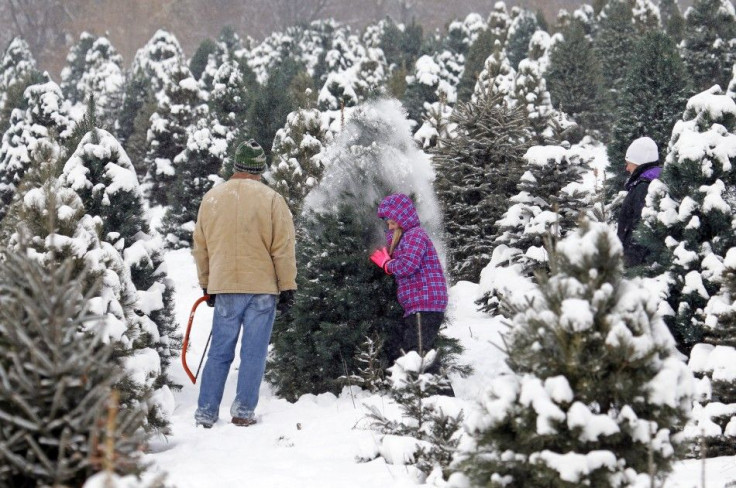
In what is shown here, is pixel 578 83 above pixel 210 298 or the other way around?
above

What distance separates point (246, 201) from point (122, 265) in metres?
0.98

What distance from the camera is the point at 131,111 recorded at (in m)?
27.0

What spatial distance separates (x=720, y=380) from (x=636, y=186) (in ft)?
9.10

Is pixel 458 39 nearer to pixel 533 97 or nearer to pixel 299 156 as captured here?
pixel 533 97

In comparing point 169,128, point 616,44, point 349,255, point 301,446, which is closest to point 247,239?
point 349,255

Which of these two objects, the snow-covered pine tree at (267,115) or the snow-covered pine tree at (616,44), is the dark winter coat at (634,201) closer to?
the snow-covered pine tree at (267,115)

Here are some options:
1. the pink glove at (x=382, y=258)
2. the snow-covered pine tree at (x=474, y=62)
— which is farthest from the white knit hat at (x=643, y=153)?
the snow-covered pine tree at (x=474, y=62)

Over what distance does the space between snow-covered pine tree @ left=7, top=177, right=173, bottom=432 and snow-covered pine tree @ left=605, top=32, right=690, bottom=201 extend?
35.3ft

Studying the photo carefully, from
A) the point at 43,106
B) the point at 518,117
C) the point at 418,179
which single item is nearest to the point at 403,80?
the point at 43,106

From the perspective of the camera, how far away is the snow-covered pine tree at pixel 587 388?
243 cm

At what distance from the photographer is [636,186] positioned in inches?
249

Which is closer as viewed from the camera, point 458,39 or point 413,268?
point 413,268

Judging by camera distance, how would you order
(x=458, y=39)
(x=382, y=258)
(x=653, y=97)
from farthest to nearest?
1. (x=458, y=39)
2. (x=653, y=97)
3. (x=382, y=258)

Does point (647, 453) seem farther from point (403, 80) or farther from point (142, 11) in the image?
point (142, 11)
